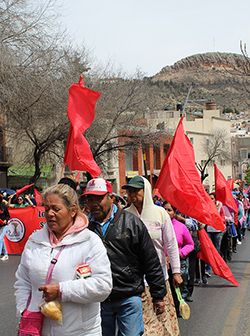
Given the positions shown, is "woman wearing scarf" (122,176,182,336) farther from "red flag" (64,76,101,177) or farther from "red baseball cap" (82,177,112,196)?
"red flag" (64,76,101,177)

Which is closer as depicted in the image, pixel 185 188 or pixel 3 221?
pixel 185 188

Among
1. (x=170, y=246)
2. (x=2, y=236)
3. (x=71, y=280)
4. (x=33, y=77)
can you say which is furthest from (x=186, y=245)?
(x=33, y=77)

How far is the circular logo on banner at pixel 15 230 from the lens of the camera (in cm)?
1528

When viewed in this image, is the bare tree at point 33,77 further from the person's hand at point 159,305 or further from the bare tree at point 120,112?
the person's hand at point 159,305

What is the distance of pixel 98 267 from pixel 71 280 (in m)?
0.18

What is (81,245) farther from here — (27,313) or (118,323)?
(118,323)

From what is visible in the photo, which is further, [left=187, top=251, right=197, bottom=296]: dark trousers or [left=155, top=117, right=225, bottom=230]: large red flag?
[left=187, top=251, right=197, bottom=296]: dark trousers

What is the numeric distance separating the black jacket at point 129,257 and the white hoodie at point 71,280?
914 millimetres

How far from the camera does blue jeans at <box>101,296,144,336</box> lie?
4.75 m

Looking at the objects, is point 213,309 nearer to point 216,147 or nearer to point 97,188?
point 97,188

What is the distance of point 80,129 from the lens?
10.2 metres

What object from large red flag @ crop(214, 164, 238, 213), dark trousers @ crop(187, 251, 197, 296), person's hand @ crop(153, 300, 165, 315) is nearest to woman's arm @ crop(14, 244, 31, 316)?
person's hand @ crop(153, 300, 165, 315)

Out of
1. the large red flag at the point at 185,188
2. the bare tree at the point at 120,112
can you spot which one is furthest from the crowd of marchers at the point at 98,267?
the bare tree at the point at 120,112

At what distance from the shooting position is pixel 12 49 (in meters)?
21.2
